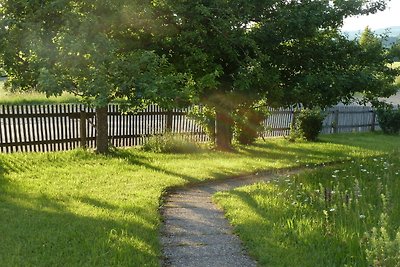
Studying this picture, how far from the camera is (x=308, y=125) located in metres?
16.6

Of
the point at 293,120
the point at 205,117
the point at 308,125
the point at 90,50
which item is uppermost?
the point at 90,50

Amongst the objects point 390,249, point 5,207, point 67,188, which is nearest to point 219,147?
point 67,188

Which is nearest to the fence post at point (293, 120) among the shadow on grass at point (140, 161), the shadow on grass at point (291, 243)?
the shadow on grass at point (140, 161)

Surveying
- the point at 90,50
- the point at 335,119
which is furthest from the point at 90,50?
the point at 335,119

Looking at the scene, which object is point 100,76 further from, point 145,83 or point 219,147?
point 219,147

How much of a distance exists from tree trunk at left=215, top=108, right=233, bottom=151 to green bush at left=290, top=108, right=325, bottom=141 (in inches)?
167

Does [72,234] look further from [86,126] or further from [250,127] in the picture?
[250,127]

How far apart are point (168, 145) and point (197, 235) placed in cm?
710

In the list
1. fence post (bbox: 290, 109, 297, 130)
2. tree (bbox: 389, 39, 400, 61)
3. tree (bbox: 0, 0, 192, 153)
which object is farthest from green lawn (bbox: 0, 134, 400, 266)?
fence post (bbox: 290, 109, 297, 130)

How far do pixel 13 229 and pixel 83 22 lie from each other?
152 inches

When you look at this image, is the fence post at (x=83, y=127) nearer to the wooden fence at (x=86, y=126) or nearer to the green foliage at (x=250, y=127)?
the wooden fence at (x=86, y=126)

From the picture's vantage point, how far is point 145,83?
7.04m

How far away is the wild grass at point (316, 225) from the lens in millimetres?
4797

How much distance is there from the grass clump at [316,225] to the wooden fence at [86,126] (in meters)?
6.25
